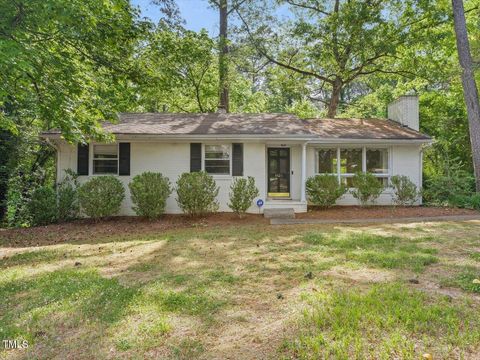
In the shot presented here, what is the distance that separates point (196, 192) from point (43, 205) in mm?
→ 4898

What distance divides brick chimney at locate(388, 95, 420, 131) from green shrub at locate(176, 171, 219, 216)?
9682mm

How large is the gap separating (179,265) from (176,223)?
4540 millimetres

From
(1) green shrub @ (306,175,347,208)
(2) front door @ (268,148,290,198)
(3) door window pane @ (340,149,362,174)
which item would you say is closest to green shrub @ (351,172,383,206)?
(1) green shrub @ (306,175,347,208)

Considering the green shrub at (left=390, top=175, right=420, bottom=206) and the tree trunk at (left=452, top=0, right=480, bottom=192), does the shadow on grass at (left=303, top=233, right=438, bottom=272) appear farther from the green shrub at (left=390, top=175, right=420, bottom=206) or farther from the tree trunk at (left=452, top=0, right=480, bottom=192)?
the tree trunk at (left=452, top=0, right=480, bottom=192)

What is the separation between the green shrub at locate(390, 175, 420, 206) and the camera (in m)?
11.7

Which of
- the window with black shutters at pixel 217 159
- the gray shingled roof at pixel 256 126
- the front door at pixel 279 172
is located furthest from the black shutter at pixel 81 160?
the front door at pixel 279 172

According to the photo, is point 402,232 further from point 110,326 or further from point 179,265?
point 110,326

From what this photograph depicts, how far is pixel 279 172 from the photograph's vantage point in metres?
12.4

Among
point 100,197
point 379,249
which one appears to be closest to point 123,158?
point 100,197

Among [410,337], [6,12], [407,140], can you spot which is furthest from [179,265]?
[407,140]

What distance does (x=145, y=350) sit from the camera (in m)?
2.85

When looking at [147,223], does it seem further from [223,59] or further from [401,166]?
[223,59]

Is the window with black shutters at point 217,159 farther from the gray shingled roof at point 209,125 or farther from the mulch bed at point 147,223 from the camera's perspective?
the mulch bed at point 147,223

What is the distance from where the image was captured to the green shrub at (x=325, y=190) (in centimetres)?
1130
